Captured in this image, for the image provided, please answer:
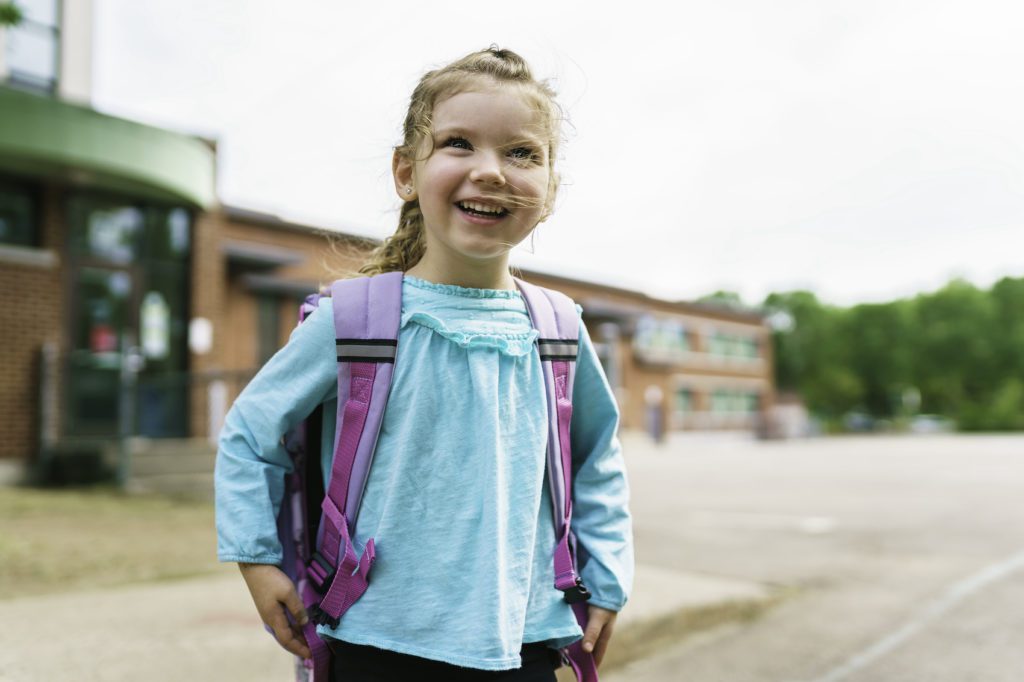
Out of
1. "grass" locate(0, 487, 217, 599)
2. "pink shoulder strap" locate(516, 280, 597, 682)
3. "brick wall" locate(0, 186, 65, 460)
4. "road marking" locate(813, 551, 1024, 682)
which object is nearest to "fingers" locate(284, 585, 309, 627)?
"pink shoulder strap" locate(516, 280, 597, 682)

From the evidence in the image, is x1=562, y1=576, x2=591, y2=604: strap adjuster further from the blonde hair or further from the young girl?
the blonde hair

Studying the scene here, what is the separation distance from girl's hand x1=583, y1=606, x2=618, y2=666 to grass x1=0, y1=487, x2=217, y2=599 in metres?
3.93

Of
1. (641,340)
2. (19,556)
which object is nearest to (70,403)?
(19,556)

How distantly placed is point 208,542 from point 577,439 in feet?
17.3

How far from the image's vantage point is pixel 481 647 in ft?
4.91

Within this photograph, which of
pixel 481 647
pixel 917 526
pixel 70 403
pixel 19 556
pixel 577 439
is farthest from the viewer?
pixel 70 403

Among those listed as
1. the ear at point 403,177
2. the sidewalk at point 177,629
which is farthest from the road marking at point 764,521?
the ear at point 403,177

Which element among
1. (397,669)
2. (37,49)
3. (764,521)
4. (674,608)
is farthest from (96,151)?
(397,669)

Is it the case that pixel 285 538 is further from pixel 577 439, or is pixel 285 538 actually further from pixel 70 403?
pixel 70 403

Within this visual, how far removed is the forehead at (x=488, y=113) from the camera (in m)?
1.61

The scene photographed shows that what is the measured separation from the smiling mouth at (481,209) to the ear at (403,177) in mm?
202

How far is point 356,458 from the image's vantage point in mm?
1545

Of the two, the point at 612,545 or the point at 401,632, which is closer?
the point at 401,632

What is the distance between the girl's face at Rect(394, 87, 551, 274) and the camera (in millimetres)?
1595
